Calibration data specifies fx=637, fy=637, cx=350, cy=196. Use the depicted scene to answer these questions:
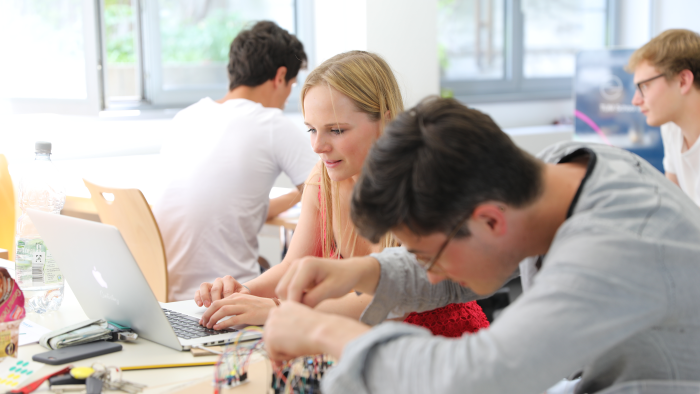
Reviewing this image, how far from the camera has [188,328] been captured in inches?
47.1

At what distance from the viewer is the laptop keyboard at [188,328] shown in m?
1.16

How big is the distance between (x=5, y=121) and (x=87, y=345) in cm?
242

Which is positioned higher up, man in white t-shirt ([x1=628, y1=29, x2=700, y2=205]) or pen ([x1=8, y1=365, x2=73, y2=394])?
man in white t-shirt ([x1=628, y1=29, x2=700, y2=205])

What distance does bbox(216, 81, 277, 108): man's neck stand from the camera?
2.42m

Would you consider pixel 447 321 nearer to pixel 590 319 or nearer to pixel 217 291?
pixel 217 291

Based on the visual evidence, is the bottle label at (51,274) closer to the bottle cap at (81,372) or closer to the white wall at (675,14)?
the bottle cap at (81,372)

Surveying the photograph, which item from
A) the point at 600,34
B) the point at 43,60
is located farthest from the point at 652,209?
the point at 600,34

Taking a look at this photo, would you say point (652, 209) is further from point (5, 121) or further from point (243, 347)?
point (5, 121)

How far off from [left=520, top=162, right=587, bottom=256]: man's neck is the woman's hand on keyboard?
22.3 inches

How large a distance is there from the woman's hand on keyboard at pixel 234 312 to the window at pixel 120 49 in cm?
188

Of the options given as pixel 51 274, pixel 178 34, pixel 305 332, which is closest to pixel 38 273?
pixel 51 274

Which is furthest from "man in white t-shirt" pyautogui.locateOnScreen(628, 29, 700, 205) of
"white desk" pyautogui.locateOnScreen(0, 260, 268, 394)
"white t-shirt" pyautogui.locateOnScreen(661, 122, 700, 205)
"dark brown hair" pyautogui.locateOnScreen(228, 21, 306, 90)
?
"white desk" pyautogui.locateOnScreen(0, 260, 268, 394)

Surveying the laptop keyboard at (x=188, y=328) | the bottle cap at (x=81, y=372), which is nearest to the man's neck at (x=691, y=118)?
the laptop keyboard at (x=188, y=328)

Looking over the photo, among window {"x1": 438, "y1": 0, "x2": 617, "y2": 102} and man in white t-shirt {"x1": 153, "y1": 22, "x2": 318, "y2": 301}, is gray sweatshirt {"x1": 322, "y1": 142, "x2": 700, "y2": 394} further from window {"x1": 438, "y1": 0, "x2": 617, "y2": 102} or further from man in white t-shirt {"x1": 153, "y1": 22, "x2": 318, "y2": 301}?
window {"x1": 438, "y1": 0, "x2": 617, "y2": 102}
